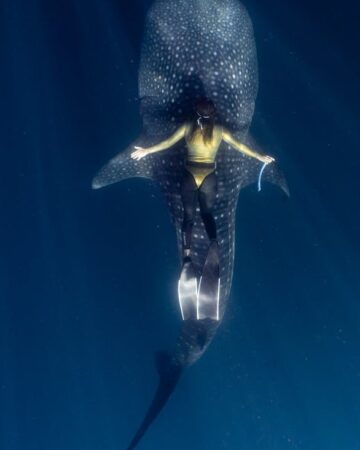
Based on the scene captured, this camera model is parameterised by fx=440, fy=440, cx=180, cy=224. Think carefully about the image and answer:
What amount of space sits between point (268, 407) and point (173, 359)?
12.1 feet

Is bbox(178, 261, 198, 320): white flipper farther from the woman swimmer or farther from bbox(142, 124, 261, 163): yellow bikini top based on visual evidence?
bbox(142, 124, 261, 163): yellow bikini top

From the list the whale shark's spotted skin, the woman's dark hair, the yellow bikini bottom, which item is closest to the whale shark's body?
the whale shark's spotted skin

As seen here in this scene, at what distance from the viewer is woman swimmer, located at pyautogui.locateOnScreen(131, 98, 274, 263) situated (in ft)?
15.7

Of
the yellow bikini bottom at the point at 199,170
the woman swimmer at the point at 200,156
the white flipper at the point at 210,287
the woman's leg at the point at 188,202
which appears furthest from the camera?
the white flipper at the point at 210,287

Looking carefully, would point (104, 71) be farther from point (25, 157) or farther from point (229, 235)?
point (229, 235)

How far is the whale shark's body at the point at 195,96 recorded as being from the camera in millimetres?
5719

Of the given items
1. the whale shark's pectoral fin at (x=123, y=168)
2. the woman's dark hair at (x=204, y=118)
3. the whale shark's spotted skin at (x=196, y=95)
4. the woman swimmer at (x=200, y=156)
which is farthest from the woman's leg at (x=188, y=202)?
the whale shark's pectoral fin at (x=123, y=168)

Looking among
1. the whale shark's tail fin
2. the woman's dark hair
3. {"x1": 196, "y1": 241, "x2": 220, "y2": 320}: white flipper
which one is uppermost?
the woman's dark hair

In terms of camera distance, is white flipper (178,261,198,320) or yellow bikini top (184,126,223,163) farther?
white flipper (178,261,198,320)

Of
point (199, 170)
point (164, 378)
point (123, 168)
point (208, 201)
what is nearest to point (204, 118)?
point (199, 170)

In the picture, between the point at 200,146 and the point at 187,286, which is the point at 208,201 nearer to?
the point at 200,146

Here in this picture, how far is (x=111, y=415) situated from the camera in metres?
8.98

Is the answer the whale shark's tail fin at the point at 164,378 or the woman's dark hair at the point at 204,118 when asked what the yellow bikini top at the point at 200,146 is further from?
the whale shark's tail fin at the point at 164,378

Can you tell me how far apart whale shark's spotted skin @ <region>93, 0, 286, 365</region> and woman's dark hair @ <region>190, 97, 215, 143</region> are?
2.57 ft
